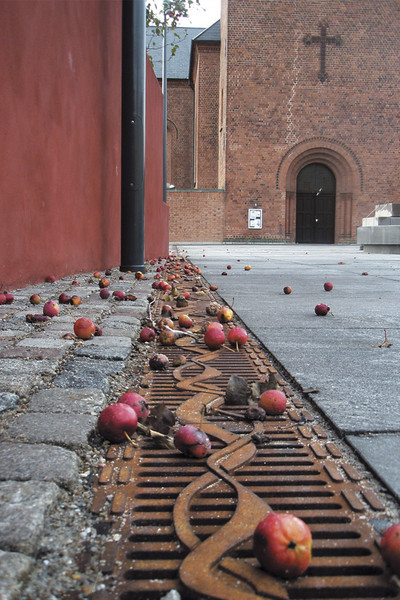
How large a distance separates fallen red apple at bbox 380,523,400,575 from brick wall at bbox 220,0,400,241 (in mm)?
23890

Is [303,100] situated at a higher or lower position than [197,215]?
higher

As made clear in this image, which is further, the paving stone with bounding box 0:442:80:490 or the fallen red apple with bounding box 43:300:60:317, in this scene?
the fallen red apple with bounding box 43:300:60:317

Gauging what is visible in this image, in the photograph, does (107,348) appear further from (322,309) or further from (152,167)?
(152,167)

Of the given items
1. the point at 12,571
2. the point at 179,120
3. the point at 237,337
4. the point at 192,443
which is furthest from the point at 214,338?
the point at 179,120

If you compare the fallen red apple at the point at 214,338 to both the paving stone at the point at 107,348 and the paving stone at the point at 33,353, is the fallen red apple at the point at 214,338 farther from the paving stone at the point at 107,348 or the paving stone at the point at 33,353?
the paving stone at the point at 33,353

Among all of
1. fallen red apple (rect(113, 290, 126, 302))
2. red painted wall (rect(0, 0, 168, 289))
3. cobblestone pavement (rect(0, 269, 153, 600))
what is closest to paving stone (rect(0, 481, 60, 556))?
cobblestone pavement (rect(0, 269, 153, 600))

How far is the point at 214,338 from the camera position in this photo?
2.41 metres

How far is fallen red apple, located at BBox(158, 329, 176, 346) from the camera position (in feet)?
8.22

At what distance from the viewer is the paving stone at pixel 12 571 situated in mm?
746

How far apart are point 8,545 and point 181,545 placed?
0.27 m

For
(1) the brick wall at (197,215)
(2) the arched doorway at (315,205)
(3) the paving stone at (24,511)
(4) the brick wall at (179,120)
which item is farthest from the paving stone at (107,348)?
(4) the brick wall at (179,120)

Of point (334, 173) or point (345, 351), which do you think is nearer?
point (345, 351)

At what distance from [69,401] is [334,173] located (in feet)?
82.7

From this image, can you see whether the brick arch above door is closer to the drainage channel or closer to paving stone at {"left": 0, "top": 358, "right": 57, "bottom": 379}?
paving stone at {"left": 0, "top": 358, "right": 57, "bottom": 379}
